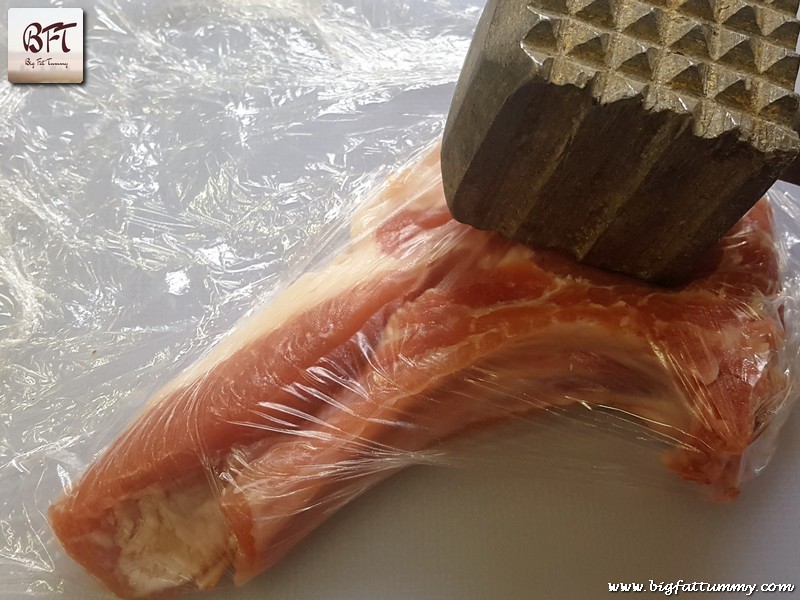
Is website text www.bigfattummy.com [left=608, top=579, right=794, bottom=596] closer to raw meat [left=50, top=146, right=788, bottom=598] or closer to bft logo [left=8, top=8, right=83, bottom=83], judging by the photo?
raw meat [left=50, top=146, right=788, bottom=598]

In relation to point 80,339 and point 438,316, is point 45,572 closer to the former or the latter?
point 80,339

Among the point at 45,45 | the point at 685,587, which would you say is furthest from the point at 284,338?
the point at 45,45

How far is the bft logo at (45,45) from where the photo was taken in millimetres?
1488

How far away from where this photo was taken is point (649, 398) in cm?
110

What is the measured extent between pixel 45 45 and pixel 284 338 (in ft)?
3.05

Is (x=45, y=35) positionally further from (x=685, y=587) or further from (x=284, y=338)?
(x=685, y=587)

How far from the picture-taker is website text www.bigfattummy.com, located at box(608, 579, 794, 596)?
1181mm

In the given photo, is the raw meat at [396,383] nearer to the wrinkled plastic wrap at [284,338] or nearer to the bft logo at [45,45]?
the wrinkled plastic wrap at [284,338]

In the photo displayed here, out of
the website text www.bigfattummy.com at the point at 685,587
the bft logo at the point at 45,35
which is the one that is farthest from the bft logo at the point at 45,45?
the website text www.bigfattummy.com at the point at 685,587

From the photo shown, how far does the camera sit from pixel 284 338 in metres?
1.08

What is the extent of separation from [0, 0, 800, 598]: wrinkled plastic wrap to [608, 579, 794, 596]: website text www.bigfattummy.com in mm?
160

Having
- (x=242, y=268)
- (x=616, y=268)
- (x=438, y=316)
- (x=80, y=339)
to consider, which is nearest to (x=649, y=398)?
(x=616, y=268)

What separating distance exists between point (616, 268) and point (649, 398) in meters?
0.21

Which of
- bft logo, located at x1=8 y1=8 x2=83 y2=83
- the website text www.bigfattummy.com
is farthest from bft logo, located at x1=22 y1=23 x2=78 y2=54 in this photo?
the website text www.bigfattummy.com
